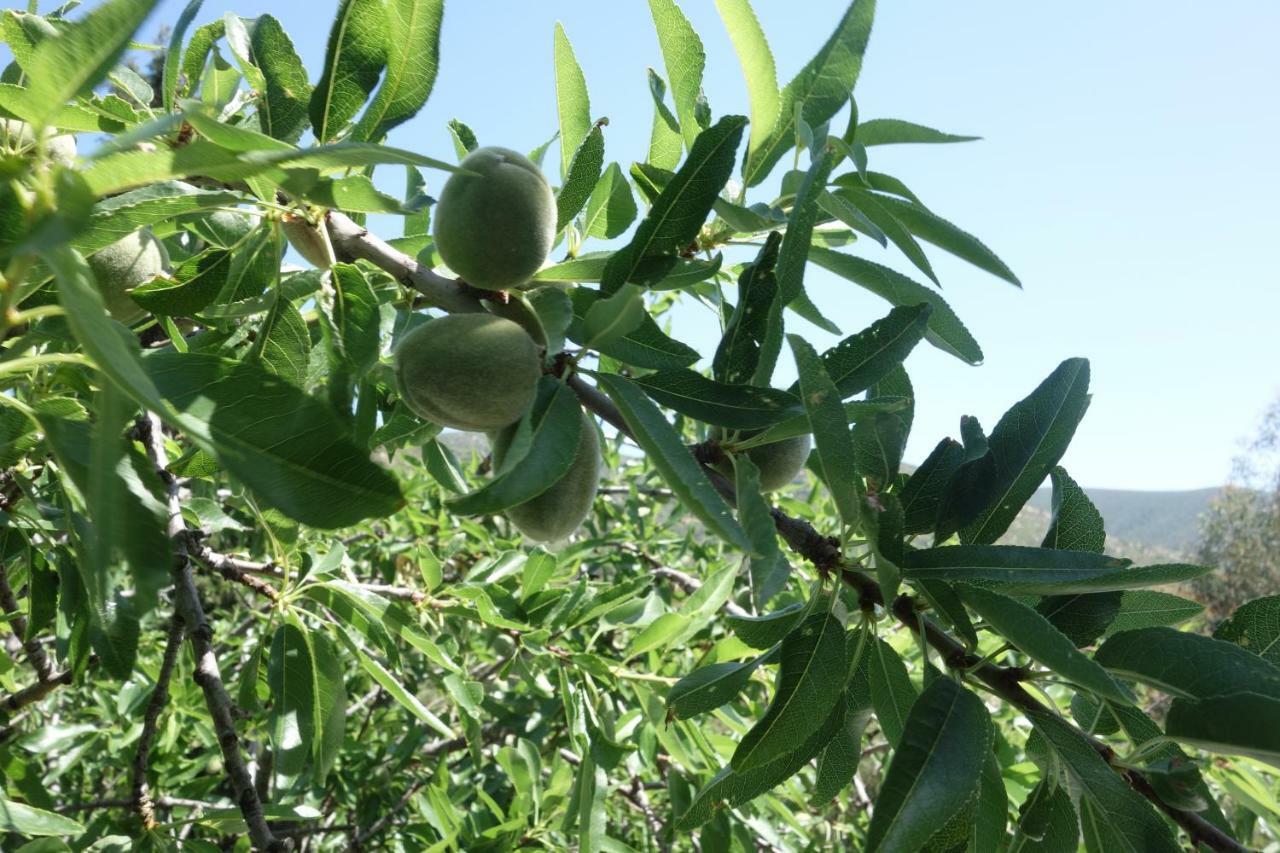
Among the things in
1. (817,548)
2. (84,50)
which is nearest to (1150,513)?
(817,548)

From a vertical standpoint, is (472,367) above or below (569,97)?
below

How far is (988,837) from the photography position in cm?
113

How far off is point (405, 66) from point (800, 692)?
2.93 ft

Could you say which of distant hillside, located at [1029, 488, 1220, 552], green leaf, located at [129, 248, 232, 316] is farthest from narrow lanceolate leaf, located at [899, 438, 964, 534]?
distant hillside, located at [1029, 488, 1220, 552]

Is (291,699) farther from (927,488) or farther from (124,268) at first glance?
(927,488)

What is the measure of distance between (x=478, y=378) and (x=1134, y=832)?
3.05 ft

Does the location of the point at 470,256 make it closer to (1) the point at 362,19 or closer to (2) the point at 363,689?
(1) the point at 362,19

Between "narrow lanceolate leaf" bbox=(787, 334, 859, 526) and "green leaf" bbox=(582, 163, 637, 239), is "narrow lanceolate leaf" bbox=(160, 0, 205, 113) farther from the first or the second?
Result: "narrow lanceolate leaf" bbox=(787, 334, 859, 526)

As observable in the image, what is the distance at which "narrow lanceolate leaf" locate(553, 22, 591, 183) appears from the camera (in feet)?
4.34

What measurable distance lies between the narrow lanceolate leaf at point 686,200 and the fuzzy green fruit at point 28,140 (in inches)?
28.8

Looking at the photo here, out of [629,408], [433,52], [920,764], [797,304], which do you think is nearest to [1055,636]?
[920,764]

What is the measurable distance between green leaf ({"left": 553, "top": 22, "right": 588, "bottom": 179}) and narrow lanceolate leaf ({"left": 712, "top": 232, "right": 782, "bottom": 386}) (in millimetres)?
386

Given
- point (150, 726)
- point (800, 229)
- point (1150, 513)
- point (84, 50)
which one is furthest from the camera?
point (1150, 513)

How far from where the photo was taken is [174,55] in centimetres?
129
